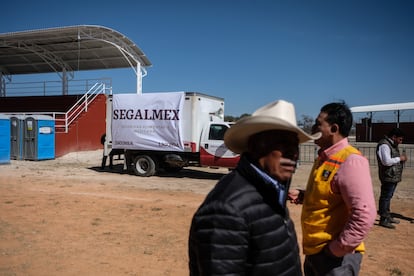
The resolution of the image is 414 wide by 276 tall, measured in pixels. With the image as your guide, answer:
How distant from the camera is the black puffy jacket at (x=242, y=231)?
1532mm

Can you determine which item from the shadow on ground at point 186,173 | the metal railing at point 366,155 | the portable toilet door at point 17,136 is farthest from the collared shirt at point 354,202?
the portable toilet door at point 17,136

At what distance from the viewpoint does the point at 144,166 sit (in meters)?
13.9

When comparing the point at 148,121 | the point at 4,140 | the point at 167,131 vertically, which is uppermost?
the point at 148,121

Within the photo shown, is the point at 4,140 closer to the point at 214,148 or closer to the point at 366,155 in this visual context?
the point at 214,148

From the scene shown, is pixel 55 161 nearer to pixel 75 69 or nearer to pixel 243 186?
pixel 75 69

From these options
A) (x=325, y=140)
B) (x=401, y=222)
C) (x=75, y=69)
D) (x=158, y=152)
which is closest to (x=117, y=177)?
(x=158, y=152)

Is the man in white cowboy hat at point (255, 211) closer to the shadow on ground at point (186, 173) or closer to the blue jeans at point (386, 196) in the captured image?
the blue jeans at point (386, 196)

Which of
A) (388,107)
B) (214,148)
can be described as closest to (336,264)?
(214,148)

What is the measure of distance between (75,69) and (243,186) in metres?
29.6

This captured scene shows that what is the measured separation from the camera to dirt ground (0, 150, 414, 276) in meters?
4.87

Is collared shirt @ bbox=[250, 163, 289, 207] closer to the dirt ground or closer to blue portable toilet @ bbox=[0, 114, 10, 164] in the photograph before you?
the dirt ground

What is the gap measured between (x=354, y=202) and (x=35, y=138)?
1858 cm

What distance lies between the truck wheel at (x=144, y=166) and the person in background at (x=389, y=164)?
28.2ft

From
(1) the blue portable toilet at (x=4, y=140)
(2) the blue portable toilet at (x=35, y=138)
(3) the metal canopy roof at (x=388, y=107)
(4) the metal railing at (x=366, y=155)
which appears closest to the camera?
(1) the blue portable toilet at (x=4, y=140)
